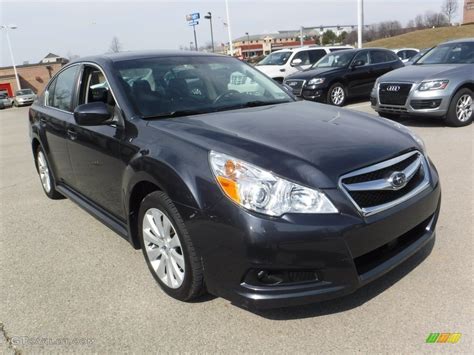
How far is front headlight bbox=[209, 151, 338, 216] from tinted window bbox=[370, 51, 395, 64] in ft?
37.8

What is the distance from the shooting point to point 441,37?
64125 millimetres

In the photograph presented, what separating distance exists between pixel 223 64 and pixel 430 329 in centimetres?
288

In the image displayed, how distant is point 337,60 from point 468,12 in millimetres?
70612

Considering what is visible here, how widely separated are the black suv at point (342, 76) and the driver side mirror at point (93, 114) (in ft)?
29.6

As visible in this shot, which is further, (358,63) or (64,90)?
(358,63)

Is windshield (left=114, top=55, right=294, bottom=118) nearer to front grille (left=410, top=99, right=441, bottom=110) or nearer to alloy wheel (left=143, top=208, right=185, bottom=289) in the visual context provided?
alloy wheel (left=143, top=208, right=185, bottom=289)

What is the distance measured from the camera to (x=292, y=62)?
15266 mm

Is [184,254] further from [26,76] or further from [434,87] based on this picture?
[26,76]

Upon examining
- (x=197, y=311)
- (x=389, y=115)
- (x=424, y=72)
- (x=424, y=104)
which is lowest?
(x=389, y=115)

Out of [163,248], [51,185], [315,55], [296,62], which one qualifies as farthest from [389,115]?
[163,248]

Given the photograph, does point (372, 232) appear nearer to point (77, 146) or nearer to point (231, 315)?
point (231, 315)

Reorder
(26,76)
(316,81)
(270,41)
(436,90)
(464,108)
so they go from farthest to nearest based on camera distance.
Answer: (270,41)
(26,76)
(316,81)
(464,108)
(436,90)

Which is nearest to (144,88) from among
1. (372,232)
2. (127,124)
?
(127,124)

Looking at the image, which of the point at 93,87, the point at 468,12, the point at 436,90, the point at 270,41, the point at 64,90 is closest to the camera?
the point at 93,87
